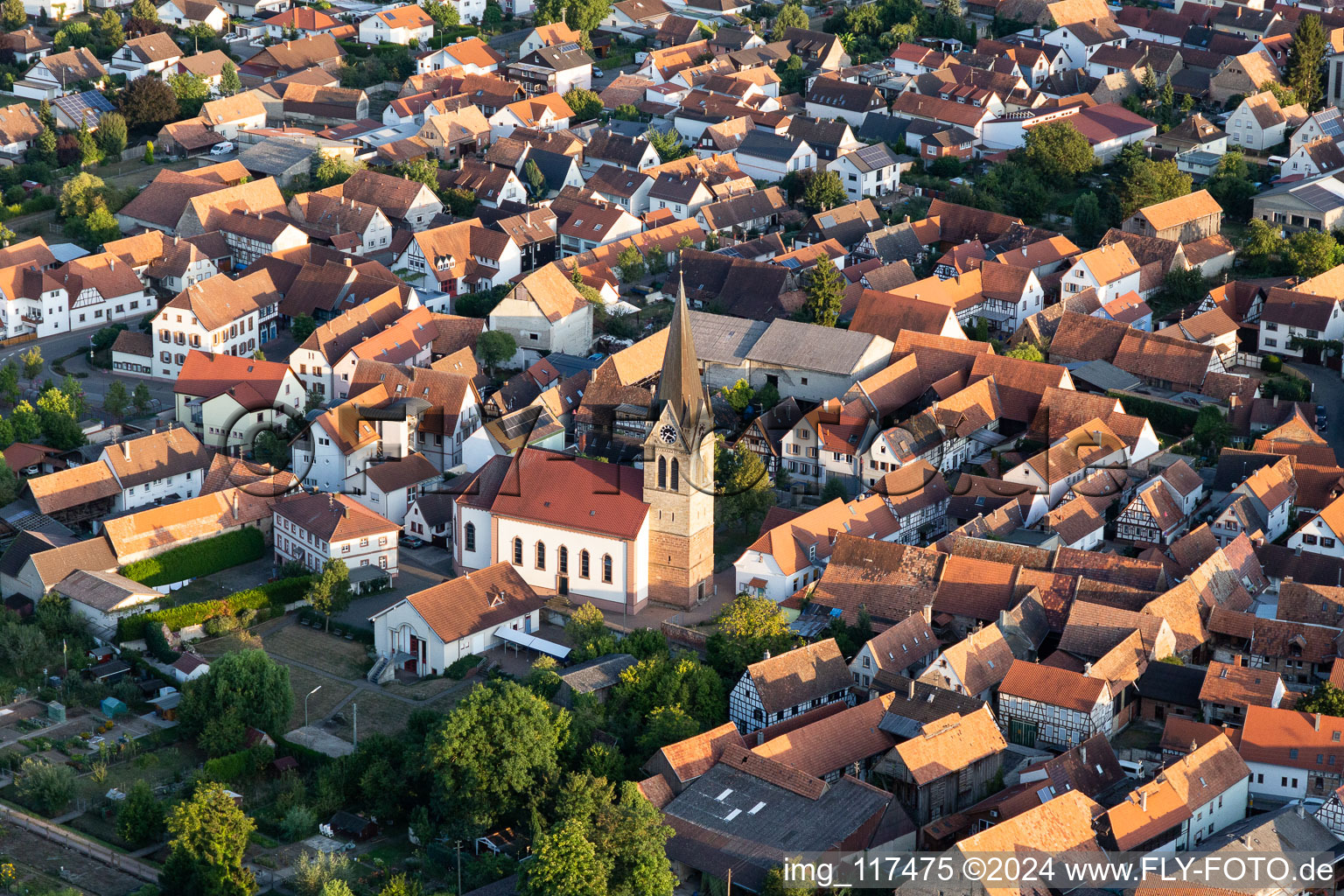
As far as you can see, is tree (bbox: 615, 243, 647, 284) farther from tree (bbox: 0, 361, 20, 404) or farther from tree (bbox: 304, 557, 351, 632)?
tree (bbox: 304, 557, 351, 632)

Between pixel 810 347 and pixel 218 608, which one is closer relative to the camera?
pixel 218 608

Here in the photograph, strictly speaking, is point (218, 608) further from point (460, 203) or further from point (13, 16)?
point (13, 16)

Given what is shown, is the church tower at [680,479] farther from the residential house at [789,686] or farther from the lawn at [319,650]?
the lawn at [319,650]

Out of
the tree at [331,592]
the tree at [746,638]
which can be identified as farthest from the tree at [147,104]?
the tree at [746,638]

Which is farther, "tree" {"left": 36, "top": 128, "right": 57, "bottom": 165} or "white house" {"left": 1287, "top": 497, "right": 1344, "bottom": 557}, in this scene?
"tree" {"left": 36, "top": 128, "right": 57, "bottom": 165}

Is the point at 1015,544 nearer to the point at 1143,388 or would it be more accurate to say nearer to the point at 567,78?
the point at 1143,388

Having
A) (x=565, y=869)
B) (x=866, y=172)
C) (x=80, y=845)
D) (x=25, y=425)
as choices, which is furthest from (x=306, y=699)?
(x=866, y=172)

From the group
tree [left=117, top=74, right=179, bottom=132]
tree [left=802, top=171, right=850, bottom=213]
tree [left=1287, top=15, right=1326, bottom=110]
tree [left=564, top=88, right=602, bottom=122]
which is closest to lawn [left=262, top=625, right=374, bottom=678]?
tree [left=802, top=171, right=850, bottom=213]
